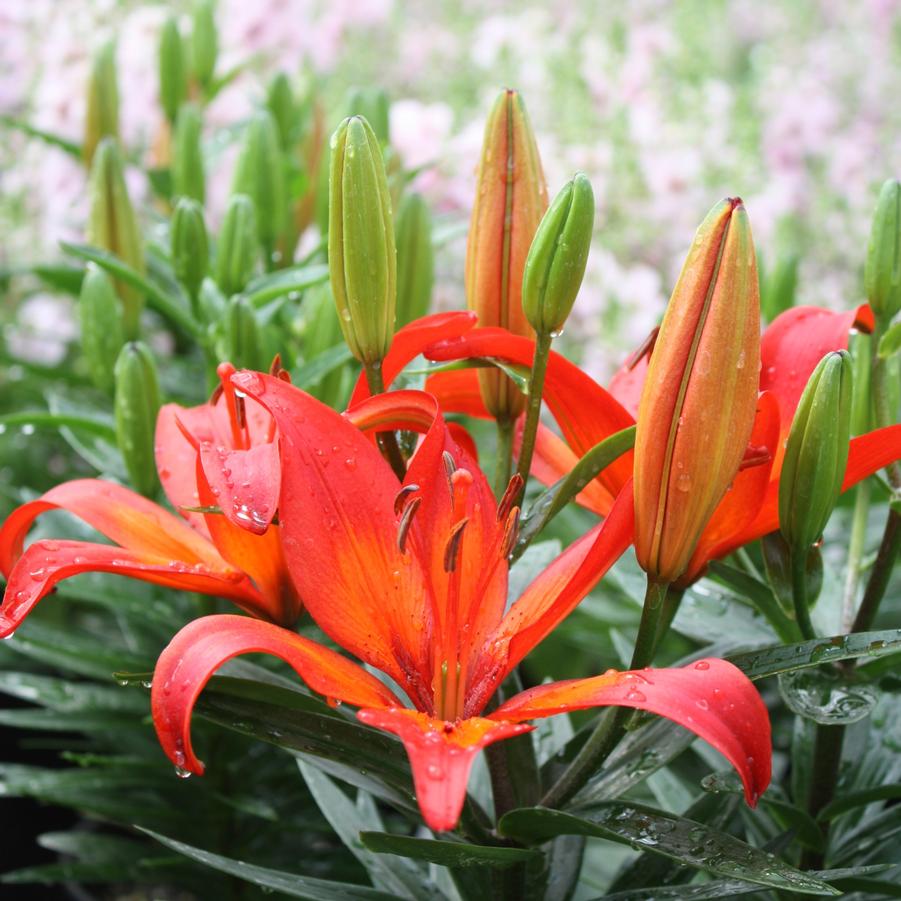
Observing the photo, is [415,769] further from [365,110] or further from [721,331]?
[365,110]

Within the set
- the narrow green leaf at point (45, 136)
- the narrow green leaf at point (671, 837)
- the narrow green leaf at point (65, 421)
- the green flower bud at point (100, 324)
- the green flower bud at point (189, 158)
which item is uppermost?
the narrow green leaf at point (45, 136)

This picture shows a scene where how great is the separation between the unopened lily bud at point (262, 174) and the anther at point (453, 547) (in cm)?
47

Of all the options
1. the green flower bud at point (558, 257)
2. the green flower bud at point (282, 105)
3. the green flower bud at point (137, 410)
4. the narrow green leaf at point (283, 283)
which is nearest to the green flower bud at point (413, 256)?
the narrow green leaf at point (283, 283)

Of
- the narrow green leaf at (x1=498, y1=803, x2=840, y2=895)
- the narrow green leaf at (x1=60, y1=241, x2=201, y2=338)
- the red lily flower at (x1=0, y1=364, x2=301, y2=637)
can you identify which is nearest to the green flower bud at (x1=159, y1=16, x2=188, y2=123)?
the narrow green leaf at (x1=60, y1=241, x2=201, y2=338)

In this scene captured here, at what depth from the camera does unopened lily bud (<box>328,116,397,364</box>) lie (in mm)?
411

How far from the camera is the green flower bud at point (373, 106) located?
0.83 meters

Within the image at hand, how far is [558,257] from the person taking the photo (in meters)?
0.42

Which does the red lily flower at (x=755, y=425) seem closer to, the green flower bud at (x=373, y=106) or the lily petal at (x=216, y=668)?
the lily petal at (x=216, y=668)

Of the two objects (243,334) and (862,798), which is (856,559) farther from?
(243,334)

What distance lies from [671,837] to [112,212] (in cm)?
57

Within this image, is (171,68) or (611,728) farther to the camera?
(171,68)

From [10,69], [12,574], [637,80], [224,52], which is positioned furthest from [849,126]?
[12,574]

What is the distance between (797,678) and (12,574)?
31 cm

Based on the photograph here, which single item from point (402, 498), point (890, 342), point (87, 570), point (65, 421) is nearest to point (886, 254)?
point (890, 342)
